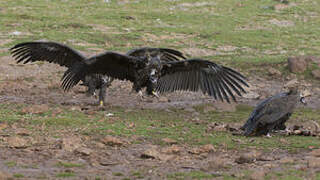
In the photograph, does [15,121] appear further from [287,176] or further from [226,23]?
[226,23]

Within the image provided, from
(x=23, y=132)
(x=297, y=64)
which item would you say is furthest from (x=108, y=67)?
(x=297, y=64)

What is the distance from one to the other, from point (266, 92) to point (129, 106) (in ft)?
12.4

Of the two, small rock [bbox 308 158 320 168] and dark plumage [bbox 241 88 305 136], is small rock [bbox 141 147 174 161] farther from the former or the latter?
dark plumage [bbox 241 88 305 136]

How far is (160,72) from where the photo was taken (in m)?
12.7

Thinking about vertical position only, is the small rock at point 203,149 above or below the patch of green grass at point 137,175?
below

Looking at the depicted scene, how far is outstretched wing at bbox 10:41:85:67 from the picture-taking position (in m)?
13.5

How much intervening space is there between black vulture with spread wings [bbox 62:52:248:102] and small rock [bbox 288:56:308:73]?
5.24 metres

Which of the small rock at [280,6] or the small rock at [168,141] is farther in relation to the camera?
the small rock at [280,6]

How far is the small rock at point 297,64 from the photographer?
17.5 meters

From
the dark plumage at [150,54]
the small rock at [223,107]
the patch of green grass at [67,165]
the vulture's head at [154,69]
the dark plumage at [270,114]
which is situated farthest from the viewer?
the small rock at [223,107]

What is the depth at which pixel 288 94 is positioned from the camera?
10852mm

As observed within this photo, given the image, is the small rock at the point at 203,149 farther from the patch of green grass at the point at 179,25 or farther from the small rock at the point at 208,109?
the patch of green grass at the point at 179,25

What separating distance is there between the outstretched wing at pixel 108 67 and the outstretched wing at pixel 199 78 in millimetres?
607

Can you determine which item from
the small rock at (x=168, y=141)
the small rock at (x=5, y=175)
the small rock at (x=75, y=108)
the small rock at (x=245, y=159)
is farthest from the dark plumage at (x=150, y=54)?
the small rock at (x=5, y=175)
